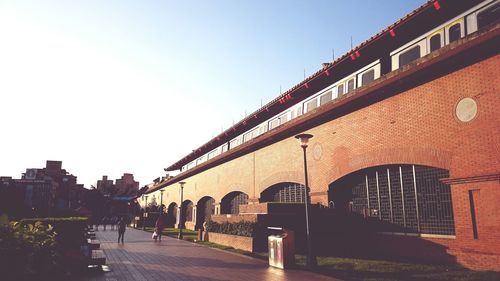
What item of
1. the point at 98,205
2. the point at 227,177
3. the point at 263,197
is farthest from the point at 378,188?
the point at 98,205

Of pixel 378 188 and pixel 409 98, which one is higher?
pixel 409 98

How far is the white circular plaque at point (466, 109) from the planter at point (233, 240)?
9.36 m

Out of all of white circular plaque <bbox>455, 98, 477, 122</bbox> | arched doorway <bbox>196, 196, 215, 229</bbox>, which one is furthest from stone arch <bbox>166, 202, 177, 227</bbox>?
white circular plaque <bbox>455, 98, 477, 122</bbox>

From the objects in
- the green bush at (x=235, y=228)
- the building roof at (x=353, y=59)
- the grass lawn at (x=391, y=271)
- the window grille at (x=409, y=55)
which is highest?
the building roof at (x=353, y=59)

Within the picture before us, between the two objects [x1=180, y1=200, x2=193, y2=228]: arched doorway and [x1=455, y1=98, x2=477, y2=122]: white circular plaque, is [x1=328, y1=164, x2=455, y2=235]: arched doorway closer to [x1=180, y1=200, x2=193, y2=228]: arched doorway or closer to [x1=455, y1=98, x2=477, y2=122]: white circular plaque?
[x1=455, y1=98, x2=477, y2=122]: white circular plaque

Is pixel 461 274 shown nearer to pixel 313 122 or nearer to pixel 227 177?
pixel 313 122

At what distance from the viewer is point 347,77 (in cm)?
1652

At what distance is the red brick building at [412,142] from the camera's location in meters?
10.1

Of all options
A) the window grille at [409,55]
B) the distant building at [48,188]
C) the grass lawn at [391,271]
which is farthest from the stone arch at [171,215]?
the window grille at [409,55]

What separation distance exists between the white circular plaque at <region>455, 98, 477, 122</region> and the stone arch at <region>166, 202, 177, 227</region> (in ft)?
126

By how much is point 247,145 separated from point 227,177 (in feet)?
16.1

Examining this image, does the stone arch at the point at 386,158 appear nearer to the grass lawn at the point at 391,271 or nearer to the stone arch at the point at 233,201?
the grass lawn at the point at 391,271

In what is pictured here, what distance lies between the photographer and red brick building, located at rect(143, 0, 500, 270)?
10058mm

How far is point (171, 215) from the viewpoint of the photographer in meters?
46.7
